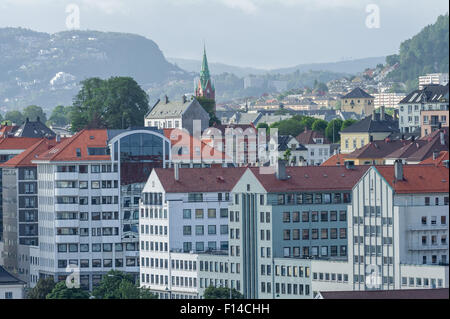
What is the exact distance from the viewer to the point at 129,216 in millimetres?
124938

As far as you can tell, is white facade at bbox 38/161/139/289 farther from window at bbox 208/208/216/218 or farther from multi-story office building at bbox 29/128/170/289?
window at bbox 208/208/216/218

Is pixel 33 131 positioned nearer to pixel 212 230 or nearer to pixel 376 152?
pixel 376 152

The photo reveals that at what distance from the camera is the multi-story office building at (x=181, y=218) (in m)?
106

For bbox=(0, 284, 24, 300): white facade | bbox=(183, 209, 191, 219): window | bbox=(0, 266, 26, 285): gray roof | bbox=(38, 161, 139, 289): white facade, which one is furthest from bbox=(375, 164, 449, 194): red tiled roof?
bbox=(38, 161, 139, 289): white facade

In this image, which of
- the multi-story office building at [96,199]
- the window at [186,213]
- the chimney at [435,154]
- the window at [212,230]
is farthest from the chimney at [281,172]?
the multi-story office building at [96,199]

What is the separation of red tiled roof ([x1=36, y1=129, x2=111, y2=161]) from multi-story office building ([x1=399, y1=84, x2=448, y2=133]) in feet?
171

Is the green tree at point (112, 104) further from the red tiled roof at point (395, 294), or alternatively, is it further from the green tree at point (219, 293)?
the red tiled roof at point (395, 294)

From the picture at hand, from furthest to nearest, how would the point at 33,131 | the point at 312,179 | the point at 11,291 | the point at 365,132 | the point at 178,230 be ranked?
the point at 33,131, the point at 365,132, the point at 178,230, the point at 11,291, the point at 312,179

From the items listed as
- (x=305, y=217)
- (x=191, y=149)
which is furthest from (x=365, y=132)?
(x=305, y=217)

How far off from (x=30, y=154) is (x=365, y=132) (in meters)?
52.3

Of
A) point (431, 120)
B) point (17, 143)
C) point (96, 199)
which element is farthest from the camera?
point (431, 120)

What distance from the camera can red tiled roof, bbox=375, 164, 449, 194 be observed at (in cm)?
8612

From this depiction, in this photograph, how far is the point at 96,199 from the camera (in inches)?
4983
